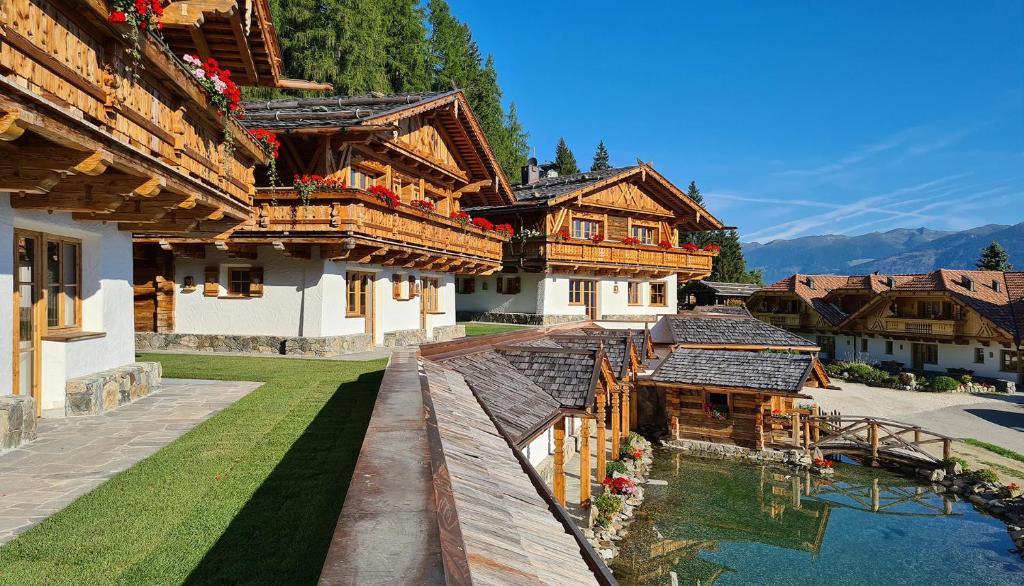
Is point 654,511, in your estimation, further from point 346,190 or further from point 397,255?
point 346,190

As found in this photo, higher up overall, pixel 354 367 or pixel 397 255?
pixel 397 255

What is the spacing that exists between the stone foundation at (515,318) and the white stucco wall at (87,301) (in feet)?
68.5

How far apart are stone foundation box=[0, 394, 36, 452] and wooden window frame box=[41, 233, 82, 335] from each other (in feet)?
6.41

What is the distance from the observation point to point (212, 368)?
1448 centimetres

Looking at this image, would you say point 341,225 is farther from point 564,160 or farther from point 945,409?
point 564,160

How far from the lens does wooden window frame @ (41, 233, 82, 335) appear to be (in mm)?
8930

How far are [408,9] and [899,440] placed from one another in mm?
42824

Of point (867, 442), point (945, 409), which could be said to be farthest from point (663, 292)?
point (945, 409)

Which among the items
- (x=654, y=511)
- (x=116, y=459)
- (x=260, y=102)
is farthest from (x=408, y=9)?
(x=116, y=459)

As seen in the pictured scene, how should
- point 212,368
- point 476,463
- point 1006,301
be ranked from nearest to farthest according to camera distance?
point 476,463, point 212,368, point 1006,301

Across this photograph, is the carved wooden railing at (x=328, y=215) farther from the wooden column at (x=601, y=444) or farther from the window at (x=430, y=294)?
the wooden column at (x=601, y=444)

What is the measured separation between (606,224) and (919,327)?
1001 inches

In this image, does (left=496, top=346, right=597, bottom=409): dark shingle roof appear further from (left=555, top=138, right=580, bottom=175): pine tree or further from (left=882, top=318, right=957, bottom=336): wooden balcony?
(left=555, top=138, right=580, bottom=175): pine tree

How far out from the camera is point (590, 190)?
31.6 m
